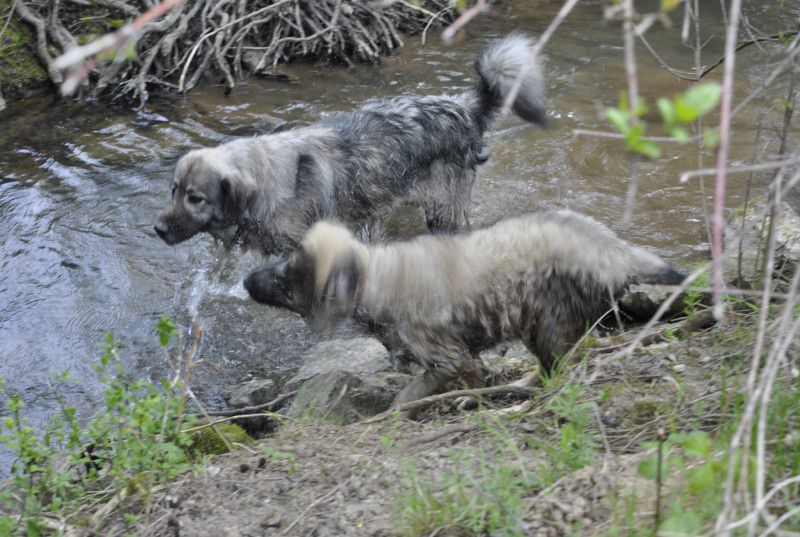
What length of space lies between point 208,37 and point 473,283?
6.97 metres

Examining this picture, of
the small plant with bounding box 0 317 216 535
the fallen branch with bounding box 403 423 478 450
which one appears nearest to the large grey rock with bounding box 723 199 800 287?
the fallen branch with bounding box 403 423 478 450

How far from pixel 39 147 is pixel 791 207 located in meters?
7.21

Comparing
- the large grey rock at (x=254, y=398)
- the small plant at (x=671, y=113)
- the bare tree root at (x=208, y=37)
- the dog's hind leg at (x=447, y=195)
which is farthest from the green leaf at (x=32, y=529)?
the bare tree root at (x=208, y=37)

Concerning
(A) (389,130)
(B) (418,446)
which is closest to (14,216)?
(A) (389,130)

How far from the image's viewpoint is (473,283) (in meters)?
4.24

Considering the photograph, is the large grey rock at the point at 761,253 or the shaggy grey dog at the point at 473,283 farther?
the large grey rock at the point at 761,253

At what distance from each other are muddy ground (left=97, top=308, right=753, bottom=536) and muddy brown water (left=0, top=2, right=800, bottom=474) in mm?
1724

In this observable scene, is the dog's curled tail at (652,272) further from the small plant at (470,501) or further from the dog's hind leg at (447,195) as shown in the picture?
the dog's hind leg at (447,195)

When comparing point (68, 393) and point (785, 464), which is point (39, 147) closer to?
point (68, 393)

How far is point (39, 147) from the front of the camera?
27.1ft

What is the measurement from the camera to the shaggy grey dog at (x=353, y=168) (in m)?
5.63

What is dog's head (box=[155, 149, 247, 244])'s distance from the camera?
5547 mm

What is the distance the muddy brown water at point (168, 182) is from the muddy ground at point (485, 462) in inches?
67.9

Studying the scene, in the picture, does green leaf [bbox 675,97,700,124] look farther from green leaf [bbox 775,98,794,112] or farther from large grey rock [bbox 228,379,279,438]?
large grey rock [bbox 228,379,279,438]
